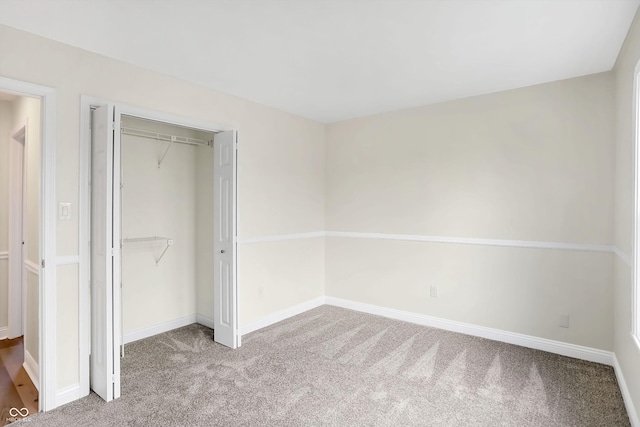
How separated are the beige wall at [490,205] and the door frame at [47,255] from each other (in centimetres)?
319

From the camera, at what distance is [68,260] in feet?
7.98

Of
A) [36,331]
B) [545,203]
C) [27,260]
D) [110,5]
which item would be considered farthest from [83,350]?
[545,203]

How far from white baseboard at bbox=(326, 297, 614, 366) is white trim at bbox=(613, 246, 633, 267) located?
91cm

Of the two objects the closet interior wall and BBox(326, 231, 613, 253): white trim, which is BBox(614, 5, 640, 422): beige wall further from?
the closet interior wall

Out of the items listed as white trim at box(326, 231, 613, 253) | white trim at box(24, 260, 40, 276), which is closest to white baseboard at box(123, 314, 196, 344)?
white trim at box(24, 260, 40, 276)

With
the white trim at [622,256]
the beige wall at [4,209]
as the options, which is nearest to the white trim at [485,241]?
the white trim at [622,256]

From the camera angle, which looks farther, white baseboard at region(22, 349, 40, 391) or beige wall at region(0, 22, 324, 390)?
white baseboard at region(22, 349, 40, 391)

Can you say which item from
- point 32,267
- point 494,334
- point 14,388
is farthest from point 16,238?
point 494,334

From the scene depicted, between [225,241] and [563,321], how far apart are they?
129 inches

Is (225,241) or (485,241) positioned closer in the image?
(225,241)

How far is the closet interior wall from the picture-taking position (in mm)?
3510

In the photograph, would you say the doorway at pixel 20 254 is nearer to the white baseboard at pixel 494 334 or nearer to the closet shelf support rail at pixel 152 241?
the closet shelf support rail at pixel 152 241

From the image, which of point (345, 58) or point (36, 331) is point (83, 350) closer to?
point (36, 331)

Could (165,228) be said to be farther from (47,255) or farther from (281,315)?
(281,315)
